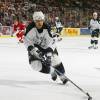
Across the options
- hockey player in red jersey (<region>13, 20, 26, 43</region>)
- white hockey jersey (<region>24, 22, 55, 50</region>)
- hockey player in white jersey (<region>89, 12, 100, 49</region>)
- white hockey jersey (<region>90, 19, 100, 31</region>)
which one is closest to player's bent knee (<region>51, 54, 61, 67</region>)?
white hockey jersey (<region>24, 22, 55, 50</region>)

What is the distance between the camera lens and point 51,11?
26766 mm

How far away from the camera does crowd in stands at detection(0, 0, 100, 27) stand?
25.6 meters

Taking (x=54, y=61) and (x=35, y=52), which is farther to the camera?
(x=54, y=61)

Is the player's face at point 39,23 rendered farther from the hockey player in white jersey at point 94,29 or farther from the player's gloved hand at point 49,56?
the hockey player in white jersey at point 94,29

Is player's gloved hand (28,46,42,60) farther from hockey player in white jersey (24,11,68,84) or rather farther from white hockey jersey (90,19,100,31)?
white hockey jersey (90,19,100,31)

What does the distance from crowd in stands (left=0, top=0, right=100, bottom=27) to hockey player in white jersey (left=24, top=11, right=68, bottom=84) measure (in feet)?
57.8

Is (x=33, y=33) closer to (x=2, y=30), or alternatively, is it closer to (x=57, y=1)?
(x=2, y=30)

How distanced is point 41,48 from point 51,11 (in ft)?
63.6

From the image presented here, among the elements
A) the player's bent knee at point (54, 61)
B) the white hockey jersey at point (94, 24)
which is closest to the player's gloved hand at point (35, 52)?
the player's bent knee at point (54, 61)

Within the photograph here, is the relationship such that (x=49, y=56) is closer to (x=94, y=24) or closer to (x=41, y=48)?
(x=41, y=48)

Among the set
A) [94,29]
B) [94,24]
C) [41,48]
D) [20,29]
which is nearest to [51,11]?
[20,29]

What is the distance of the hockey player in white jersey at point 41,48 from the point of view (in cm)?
715

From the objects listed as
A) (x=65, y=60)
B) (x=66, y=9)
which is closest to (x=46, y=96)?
(x=65, y=60)

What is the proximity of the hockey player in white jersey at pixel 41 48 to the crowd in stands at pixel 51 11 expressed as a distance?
17.6 metres
